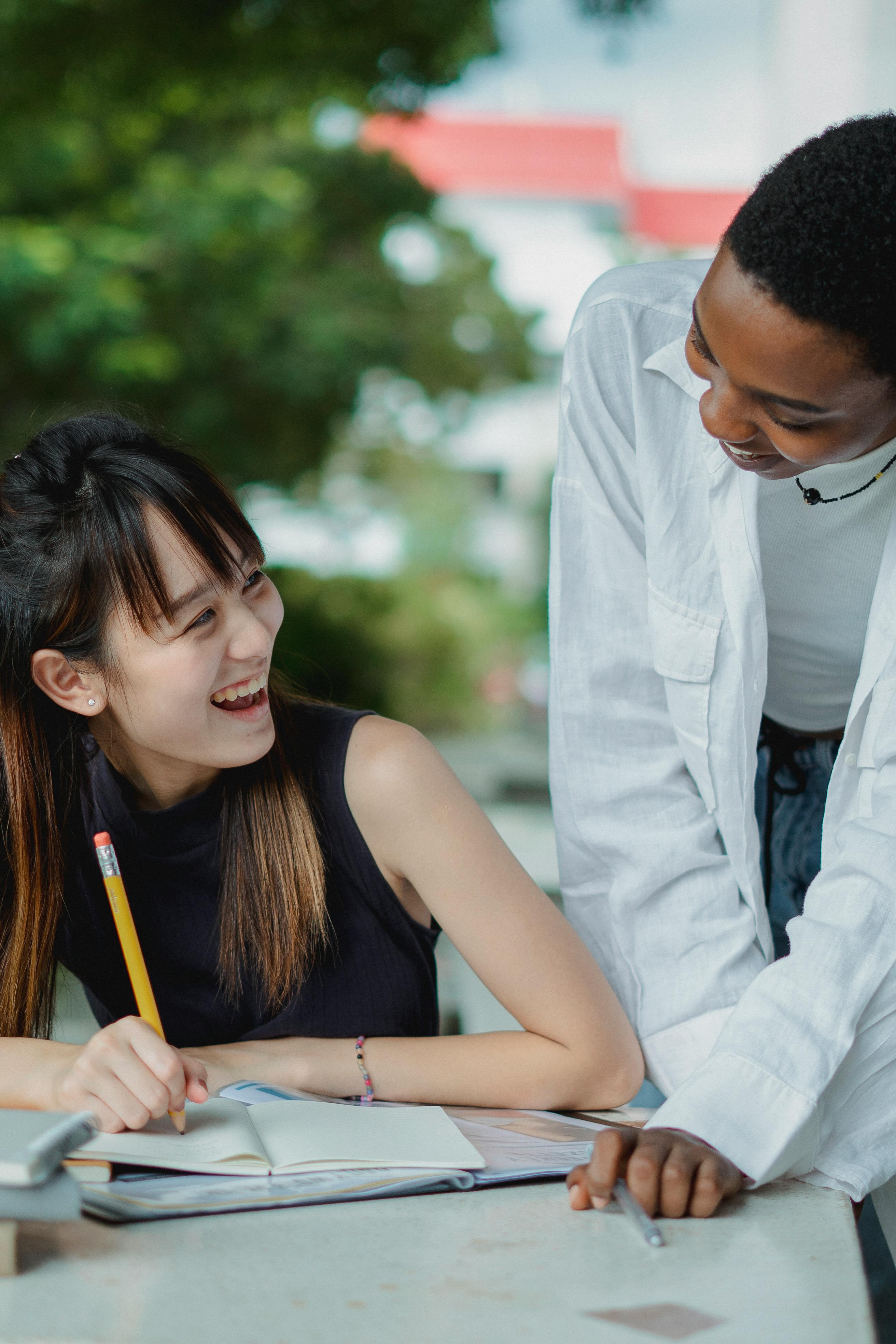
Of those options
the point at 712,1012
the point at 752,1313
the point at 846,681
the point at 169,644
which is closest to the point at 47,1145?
the point at 752,1313

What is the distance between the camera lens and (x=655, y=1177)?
3.14 feet

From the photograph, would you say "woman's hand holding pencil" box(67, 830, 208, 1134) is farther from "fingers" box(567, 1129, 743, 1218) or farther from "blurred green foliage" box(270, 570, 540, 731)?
"blurred green foliage" box(270, 570, 540, 731)

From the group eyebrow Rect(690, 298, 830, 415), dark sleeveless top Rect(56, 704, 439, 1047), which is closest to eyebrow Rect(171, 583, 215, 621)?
dark sleeveless top Rect(56, 704, 439, 1047)

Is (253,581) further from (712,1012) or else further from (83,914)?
(712,1012)

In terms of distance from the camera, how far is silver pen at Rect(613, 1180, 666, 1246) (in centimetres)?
89

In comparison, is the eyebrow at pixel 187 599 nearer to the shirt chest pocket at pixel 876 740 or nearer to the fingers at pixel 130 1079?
the fingers at pixel 130 1079

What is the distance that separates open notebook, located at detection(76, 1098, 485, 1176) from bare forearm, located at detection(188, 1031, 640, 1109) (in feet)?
0.46

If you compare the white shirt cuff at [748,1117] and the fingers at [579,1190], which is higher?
the fingers at [579,1190]

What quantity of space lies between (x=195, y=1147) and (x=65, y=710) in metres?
0.65

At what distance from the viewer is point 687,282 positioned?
1.42m

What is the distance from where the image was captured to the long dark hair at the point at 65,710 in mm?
1366

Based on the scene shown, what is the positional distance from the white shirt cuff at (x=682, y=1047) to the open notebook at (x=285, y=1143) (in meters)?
0.33

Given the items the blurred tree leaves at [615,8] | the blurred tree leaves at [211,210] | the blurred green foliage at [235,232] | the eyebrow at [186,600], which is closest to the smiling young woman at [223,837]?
the eyebrow at [186,600]

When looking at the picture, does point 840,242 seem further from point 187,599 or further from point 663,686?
point 187,599
